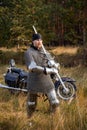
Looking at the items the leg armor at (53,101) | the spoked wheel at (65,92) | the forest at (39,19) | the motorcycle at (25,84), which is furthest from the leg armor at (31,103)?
the forest at (39,19)

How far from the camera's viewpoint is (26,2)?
28906mm

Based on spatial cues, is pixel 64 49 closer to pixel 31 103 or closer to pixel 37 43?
pixel 31 103

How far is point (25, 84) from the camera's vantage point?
39.4ft

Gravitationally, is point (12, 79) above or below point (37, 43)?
below

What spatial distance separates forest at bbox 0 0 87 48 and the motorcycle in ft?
42.7

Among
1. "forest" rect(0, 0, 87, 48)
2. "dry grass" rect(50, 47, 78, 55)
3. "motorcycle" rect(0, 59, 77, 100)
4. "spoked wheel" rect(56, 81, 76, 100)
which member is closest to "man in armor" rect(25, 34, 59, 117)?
"motorcycle" rect(0, 59, 77, 100)

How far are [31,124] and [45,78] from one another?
96cm

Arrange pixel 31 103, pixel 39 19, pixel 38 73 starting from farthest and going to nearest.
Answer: pixel 39 19, pixel 31 103, pixel 38 73

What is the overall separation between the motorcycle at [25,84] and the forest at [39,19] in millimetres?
13014

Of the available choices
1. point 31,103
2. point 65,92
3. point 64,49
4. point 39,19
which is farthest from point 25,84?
point 64,49

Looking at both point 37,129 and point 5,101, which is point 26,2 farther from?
point 37,129

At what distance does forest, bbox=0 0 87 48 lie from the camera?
26000mm

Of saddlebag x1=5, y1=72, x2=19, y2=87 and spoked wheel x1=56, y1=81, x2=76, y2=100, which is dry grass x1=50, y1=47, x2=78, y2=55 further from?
spoked wheel x1=56, y1=81, x2=76, y2=100

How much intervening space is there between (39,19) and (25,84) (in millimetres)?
16729
